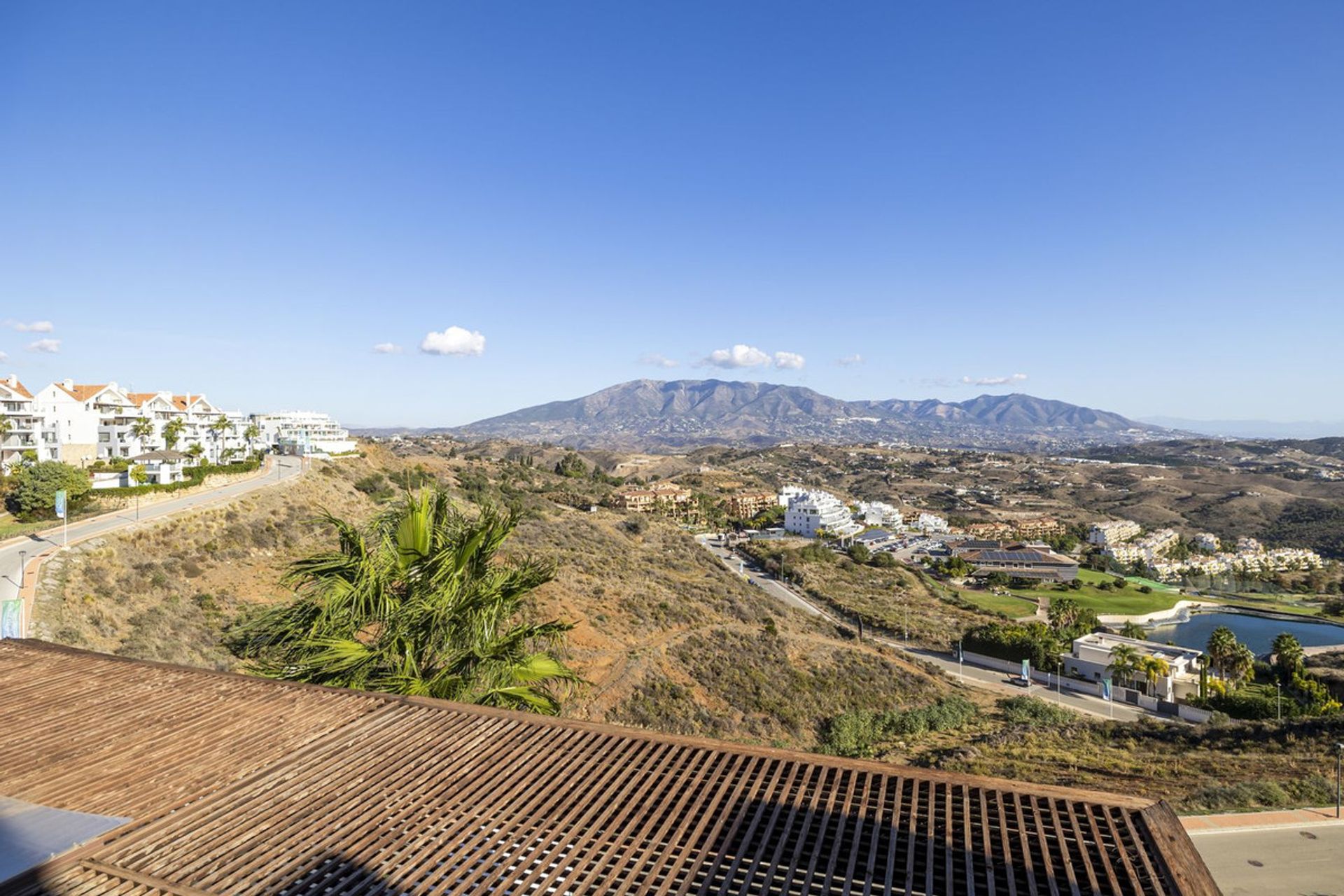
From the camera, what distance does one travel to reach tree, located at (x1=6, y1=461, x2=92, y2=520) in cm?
2123

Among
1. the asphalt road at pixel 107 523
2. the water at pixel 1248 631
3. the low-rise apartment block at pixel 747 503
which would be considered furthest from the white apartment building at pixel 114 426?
the water at pixel 1248 631

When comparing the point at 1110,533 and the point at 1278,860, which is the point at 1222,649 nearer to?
the point at 1278,860

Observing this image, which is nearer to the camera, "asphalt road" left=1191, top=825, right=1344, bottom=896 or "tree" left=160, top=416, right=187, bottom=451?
"asphalt road" left=1191, top=825, right=1344, bottom=896

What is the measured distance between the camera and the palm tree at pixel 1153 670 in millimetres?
25766

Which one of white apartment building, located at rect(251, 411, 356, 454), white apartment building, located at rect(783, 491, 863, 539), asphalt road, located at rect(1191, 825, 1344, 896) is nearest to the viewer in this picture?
asphalt road, located at rect(1191, 825, 1344, 896)

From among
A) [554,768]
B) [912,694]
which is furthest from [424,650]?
[912,694]

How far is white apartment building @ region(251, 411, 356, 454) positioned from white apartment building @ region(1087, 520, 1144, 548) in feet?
263

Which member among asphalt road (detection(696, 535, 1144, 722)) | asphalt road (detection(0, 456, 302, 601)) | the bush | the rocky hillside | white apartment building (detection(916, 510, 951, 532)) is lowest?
white apartment building (detection(916, 510, 951, 532))

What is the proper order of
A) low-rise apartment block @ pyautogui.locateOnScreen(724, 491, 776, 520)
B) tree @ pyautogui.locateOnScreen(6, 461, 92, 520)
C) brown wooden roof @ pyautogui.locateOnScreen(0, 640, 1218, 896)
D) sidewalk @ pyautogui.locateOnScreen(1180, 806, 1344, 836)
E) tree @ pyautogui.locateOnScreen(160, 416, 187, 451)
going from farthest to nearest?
low-rise apartment block @ pyautogui.locateOnScreen(724, 491, 776, 520), tree @ pyautogui.locateOnScreen(160, 416, 187, 451), tree @ pyautogui.locateOnScreen(6, 461, 92, 520), sidewalk @ pyautogui.locateOnScreen(1180, 806, 1344, 836), brown wooden roof @ pyautogui.locateOnScreen(0, 640, 1218, 896)

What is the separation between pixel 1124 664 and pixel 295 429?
68.0 m

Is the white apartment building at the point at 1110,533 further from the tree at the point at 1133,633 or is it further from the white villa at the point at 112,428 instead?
the white villa at the point at 112,428

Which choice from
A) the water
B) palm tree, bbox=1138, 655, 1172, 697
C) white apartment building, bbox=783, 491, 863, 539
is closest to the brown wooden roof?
palm tree, bbox=1138, 655, 1172, 697

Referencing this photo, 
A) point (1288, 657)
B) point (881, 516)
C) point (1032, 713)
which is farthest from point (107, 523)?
point (881, 516)

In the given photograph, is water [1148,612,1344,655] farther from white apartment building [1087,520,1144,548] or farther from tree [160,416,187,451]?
tree [160,416,187,451]
